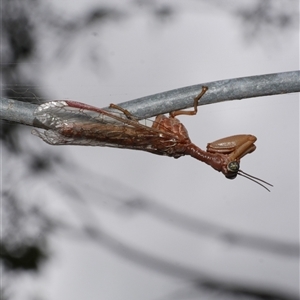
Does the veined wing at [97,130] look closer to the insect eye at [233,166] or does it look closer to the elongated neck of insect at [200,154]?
the elongated neck of insect at [200,154]

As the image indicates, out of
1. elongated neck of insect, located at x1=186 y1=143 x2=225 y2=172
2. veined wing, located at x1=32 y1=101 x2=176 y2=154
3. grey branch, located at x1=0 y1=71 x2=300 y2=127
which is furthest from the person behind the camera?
elongated neck of insect, located at x1=186 y1=143 x2=225 y2=172

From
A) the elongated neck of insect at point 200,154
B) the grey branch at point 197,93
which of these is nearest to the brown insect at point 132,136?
the elongated neck of insect at point 200,154

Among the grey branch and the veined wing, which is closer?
the grey branch

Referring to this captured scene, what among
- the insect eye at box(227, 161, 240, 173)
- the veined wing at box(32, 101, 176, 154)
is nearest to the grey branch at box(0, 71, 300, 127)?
the veined wing at box(32, 101, 176, 154)

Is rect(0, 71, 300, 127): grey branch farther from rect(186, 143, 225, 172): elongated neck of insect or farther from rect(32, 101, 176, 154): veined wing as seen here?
rect(186, 143, 225, 172): elongated neck of insect

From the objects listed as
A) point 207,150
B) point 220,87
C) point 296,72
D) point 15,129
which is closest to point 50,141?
point 207,150

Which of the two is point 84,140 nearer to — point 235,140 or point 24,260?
point 235,140
